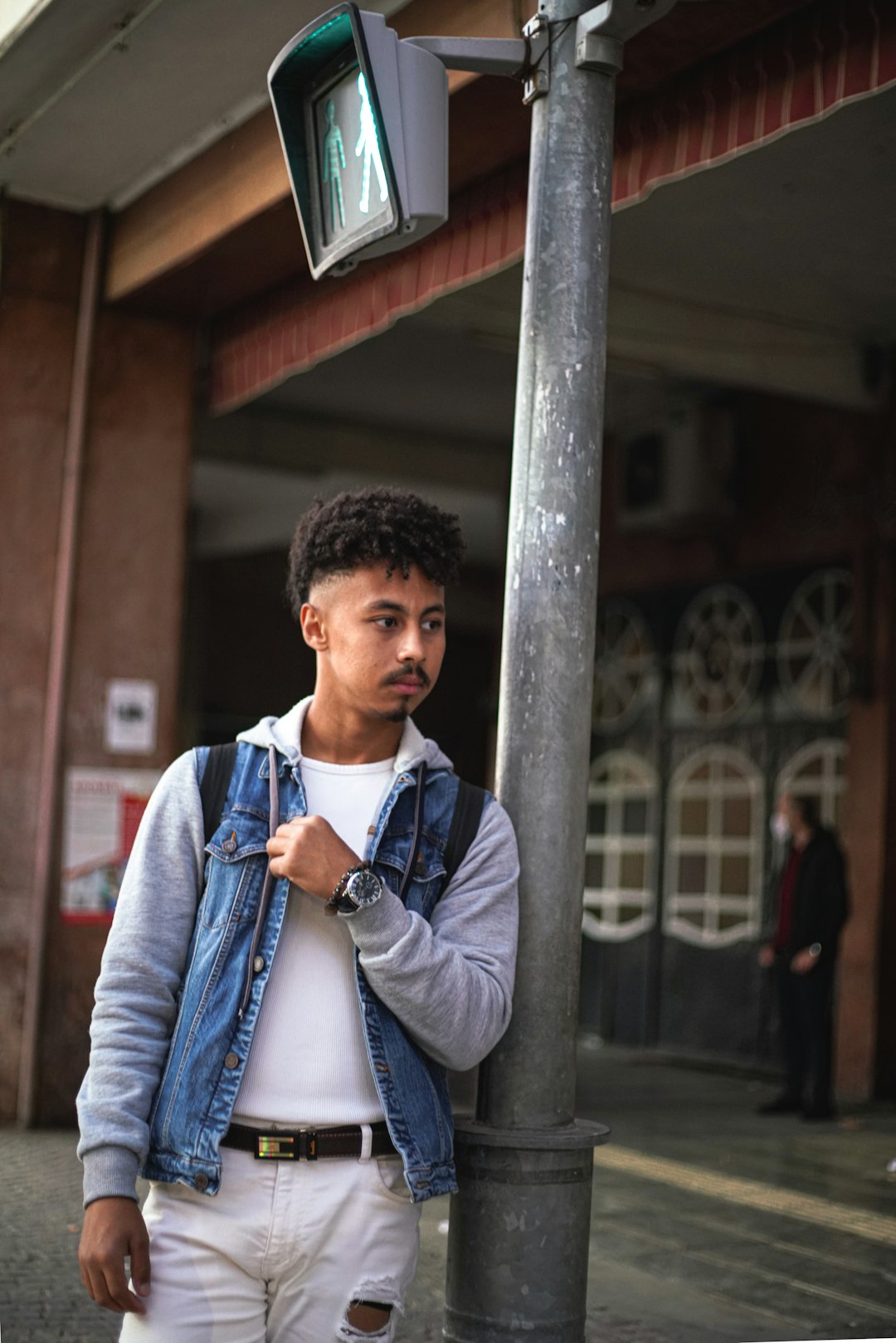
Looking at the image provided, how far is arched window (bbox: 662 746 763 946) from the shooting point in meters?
10.7

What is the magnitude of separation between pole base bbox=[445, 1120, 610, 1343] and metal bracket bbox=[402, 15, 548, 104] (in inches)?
77.9

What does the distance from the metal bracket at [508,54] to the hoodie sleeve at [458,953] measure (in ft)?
4.74

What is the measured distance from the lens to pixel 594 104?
2951 mm

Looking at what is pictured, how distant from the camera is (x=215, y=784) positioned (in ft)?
7.89

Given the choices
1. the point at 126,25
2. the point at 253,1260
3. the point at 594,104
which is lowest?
the point at 253,1260

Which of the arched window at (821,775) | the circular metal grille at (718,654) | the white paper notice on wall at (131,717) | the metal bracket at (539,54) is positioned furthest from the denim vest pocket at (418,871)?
the circular metal grille at (718,654)

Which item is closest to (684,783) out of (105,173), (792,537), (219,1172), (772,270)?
(792,537)

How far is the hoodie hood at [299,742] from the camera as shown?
2.43 metres

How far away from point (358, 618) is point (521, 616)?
52cm

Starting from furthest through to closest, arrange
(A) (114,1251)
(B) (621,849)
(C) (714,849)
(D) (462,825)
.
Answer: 1. (B) (621,849)
2. (C) (714,849)
3. (D) (462,825)
4. (A) (114,1251)

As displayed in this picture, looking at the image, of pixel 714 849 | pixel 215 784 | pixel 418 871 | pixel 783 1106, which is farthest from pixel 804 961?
pixel 215 784

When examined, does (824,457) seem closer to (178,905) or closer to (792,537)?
(792,537)

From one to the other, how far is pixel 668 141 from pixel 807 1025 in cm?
544

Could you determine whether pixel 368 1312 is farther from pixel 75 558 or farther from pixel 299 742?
pixel 75 558
